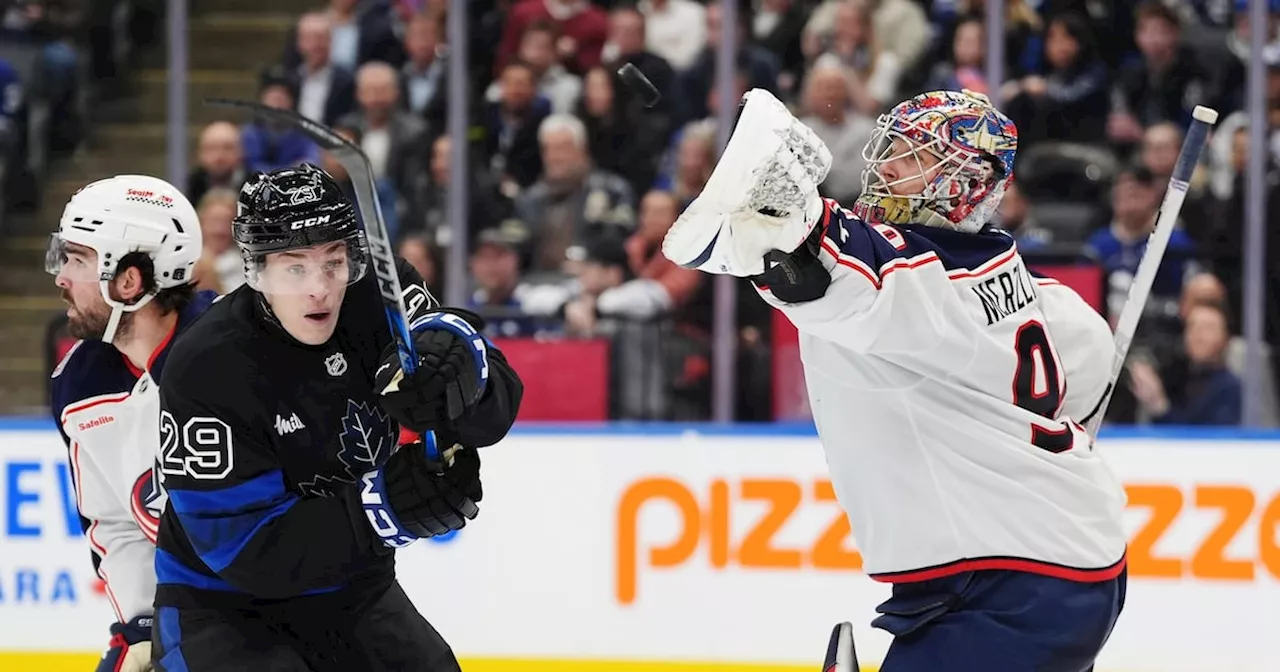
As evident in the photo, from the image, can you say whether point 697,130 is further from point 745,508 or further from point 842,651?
point 842,651

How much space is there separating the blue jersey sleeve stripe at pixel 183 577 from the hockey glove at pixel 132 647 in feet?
1.22

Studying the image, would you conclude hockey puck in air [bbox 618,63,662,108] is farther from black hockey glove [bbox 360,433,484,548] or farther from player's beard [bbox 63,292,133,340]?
player's beard [bbox 63,292,133,340]

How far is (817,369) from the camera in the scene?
243cm

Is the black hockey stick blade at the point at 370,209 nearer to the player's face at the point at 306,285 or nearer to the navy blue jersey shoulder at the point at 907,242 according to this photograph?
the player's face at the point at 306,285

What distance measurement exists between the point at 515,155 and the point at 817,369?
376cm

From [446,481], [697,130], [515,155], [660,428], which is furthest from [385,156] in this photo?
[446,481]

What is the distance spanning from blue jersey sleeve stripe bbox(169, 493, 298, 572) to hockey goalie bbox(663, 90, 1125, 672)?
0.76m

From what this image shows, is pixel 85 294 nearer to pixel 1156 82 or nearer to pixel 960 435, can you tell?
pixel 960 435

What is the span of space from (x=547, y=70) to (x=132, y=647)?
3598 millimetres

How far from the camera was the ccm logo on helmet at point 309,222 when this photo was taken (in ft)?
8.12

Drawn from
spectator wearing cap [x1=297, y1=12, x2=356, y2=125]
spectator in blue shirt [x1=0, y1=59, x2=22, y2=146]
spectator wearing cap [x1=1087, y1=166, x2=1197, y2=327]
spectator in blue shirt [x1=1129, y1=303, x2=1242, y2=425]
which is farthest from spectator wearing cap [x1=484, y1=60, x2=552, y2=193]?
spectator in blue shirt [x1=1129, y1=303, x2=1242, y2=425]

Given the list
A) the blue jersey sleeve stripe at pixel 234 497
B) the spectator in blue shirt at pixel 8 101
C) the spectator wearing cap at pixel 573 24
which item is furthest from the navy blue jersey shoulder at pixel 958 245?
the spectator in blue shirt at pixel 8 101

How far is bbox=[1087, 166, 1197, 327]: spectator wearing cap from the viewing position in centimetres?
548

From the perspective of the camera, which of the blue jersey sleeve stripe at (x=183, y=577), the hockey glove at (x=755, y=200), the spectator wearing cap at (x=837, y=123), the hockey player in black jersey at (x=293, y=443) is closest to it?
the hockey glove at (x=755, y=200)
